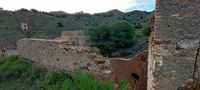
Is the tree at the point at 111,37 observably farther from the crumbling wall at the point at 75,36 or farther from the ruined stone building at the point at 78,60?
the ruined stone building at the point at 78,60

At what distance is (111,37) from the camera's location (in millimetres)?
16719

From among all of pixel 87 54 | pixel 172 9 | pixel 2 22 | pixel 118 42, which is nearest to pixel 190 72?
pixel 172 9

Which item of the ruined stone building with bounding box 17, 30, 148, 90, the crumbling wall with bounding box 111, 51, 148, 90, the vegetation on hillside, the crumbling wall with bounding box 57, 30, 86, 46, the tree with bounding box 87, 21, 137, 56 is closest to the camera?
the ruined stone building with bounding box 17, 30, 148, 90

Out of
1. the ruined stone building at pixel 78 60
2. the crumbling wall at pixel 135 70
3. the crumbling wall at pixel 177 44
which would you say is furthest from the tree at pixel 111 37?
the crumbling wall at pixel 177 44

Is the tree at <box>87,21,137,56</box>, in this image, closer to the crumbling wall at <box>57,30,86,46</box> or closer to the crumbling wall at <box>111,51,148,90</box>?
the crumbling wall at <box>57,30,86,46</box>

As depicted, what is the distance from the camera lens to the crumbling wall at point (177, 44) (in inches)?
87.6

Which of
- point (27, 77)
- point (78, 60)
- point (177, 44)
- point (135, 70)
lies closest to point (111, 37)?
point (135, 70)

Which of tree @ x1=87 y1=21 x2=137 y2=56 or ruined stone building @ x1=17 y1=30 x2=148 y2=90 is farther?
tree @ x1=87 y1=21 x2=137 y2=56

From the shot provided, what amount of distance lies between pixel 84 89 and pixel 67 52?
2193mm

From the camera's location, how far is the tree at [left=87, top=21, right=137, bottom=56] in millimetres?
16462

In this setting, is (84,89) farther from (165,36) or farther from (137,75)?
(137,75)

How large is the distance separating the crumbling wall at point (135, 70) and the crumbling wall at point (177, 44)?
314cm

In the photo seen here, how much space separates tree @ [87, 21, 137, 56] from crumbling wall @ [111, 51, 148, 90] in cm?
970

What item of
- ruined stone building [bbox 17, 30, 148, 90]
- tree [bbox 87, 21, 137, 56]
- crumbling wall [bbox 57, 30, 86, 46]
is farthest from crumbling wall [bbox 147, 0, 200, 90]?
tree [bbox 87, 21, 137, 56]
